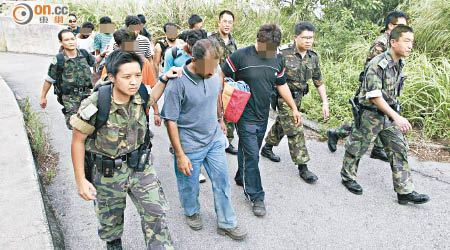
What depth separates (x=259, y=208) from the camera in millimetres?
3525

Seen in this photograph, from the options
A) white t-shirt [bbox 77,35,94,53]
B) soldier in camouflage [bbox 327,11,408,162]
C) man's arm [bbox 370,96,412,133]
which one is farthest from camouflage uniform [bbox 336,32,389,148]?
white t-shirt [bbox 77,35,94,53]

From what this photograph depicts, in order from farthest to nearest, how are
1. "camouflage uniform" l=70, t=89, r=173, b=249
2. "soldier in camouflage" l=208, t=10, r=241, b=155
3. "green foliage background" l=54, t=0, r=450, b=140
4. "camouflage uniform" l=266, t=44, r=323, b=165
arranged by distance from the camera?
"green foliage background" l=54, t=0, r=450, b=140
"soldier in camouflage" l=208, t=10, r=241, b=155
"camouflage uniform" l=266, t=44, r=323, b=165
"camouflage uniform" l=70, t=89, r=173, b=249

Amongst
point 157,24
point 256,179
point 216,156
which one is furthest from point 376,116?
point 157,24

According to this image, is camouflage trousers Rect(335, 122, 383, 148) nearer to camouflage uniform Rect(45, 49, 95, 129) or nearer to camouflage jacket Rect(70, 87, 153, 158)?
camouflage jacket Rect(70, 87, 153, 158)

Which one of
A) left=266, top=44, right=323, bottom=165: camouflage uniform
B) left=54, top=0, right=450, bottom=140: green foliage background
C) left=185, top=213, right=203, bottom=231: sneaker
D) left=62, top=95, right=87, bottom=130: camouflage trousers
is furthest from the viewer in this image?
left=54, top=0, right=450, bottom=140: green foliage background

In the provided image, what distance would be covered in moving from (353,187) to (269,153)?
1.21 metres

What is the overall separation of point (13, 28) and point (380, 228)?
14.2 m

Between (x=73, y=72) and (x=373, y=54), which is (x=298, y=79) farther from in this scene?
(x=73, y=72)

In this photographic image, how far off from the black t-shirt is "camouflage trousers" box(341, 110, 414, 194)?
3.65 feet

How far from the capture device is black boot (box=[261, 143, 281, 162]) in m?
4.76

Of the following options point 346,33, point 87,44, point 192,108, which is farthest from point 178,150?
point 346,33

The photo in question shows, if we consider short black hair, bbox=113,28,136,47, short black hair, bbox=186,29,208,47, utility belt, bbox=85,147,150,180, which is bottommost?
utility belt, bbox=85,147,150,180

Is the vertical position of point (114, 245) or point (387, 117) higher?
point (387, 117)

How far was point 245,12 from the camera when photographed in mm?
10984
